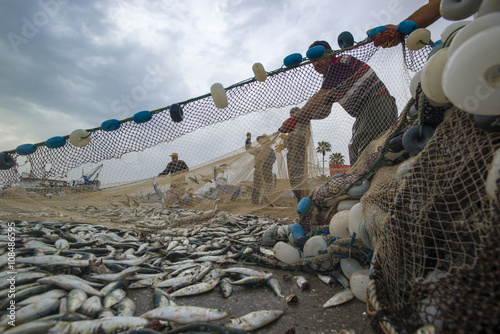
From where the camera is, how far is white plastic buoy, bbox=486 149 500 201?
4.08 ft

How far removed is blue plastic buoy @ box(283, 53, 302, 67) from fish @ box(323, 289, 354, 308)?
12.8ft

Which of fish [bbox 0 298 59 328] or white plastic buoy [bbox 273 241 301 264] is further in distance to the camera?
white plastic buoy [bbox 273 241 301 264]

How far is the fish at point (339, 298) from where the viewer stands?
6.77ft

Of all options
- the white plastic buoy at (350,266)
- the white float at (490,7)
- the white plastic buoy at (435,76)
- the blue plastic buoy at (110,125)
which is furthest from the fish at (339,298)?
the blue plastic buoy at (110,125)

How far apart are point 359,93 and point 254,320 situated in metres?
4.19

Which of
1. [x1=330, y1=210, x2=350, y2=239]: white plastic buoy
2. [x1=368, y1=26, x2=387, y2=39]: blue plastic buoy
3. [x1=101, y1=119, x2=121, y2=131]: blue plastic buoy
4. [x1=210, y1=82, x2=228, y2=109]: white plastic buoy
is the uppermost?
[x1=368, y1=26, x2=387, y2=39]: blue plastic buoy

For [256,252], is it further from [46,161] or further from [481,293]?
[46,161]

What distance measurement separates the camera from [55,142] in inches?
185

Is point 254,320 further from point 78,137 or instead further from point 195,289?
point 78,137

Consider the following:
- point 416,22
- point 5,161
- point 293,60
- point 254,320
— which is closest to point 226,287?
point 254,320

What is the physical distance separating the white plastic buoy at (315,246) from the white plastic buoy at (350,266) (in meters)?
0.28

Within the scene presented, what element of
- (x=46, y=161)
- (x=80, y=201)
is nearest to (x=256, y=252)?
(x=80, y=201)

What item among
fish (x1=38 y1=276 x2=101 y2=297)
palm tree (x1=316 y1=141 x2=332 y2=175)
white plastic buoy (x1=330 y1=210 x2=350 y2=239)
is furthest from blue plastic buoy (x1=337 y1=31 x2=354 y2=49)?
fish (x1=38 y1=276 x2=101 y2=297)

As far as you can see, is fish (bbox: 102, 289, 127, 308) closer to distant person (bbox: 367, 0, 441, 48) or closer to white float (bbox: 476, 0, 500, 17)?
white float (bbox: 476, 0, 500, 17)
